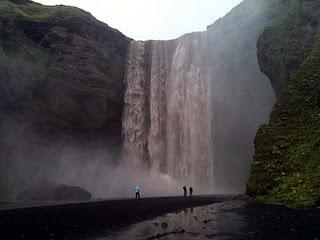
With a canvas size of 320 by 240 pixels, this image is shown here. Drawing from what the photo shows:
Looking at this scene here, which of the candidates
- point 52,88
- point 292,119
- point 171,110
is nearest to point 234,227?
point 292,119

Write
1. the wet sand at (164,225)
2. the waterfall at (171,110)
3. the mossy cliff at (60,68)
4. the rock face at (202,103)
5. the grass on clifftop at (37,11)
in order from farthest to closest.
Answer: the waterfall at (171,110), the rock face at (202,103), the grass on clifftop at (37,11), the mossy cliff at (60,68), the wet sand at (164,225)

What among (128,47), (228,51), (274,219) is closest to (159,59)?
(128,47)

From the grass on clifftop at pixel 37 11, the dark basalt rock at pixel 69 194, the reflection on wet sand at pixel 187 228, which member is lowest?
the reflection on wet sand at pixel 187 228

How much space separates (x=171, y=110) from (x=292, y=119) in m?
30.4

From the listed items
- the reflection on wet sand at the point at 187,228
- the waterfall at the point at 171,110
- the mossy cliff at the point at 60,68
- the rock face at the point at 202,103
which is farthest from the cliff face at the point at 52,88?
the reflection on wet sand at the point at 187,228

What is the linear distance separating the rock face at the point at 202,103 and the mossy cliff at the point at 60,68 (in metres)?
4.03

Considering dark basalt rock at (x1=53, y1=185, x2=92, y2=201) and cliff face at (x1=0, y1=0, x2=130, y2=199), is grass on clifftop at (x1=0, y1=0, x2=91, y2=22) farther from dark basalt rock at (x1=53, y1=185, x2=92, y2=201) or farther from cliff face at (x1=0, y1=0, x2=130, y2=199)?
dark basalt rock at (x1=53, y1=185, x2=92, y2=201)

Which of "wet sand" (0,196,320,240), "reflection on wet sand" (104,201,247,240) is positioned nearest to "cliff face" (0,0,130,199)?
"wet sand" (0,196,320,240)

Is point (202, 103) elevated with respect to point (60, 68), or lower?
lower

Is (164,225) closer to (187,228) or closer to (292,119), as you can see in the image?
(187,228)

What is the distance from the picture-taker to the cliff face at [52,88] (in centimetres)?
5634

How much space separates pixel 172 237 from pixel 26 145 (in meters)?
43.1

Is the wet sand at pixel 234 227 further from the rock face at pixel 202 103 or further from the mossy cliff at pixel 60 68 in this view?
the mossy cliff at pixel 60 68

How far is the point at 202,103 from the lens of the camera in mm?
66188
